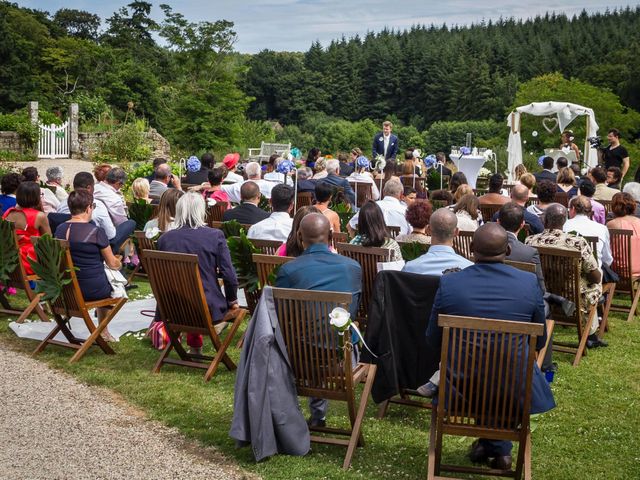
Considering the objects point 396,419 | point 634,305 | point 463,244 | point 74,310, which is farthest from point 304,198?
point 396,419

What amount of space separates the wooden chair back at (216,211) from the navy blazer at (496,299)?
5791mm

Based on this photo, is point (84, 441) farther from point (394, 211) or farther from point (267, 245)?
point (394, 211)

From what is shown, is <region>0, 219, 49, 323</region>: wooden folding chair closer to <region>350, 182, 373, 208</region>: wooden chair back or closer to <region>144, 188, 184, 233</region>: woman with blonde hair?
<region>144, 188, 184, 233</region>: woman with blonde hair

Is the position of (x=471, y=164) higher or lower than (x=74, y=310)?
higher

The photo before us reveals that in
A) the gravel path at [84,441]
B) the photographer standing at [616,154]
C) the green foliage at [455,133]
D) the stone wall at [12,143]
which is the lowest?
the gravel path at [84,441]

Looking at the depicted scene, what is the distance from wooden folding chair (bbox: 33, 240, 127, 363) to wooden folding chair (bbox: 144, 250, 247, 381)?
686 mm

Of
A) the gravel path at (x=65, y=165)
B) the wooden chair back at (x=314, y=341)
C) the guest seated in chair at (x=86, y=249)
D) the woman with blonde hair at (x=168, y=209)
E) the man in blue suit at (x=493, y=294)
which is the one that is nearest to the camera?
the man in blue suit at (x=493, y=294)

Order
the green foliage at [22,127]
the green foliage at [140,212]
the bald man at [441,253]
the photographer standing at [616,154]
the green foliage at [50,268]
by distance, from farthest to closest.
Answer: the green foliage at [22,127], the photographer standing at [616,154], the green foliage at [140,212], the green foliage at [50,268], the bald man at [441,253]

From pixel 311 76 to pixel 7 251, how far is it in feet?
256

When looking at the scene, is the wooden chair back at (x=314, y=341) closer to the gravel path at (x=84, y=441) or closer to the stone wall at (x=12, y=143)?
the gravel path at (x=84, y=441)

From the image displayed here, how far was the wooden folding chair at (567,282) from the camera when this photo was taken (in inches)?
261

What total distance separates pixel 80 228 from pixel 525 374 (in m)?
4.13

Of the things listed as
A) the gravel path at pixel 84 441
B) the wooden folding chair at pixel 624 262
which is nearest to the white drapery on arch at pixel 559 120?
the wooden folding chair at pixel 624 262

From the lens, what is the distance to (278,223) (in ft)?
25.3
